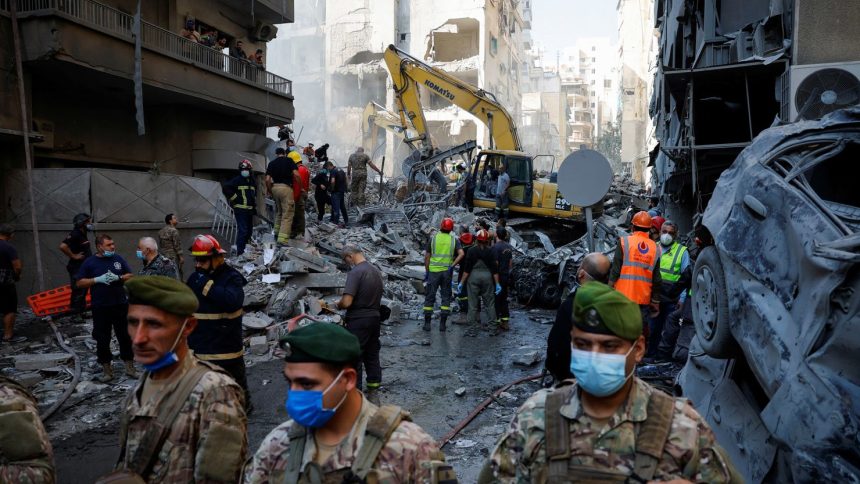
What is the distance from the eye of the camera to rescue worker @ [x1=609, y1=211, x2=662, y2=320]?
6438 millimetres

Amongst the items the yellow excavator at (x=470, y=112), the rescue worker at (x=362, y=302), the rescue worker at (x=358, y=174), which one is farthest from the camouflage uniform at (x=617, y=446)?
the rescue worker at (x=358, y=174)

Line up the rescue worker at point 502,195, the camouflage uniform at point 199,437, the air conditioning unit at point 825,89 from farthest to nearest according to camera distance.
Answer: the rescue worker at point 502,195 → the air conditioning unit at point 825,89 → the camouflage uniform at point 199,437

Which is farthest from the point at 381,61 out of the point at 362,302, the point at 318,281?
the point at 362,302

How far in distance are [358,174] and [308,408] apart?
1689cm

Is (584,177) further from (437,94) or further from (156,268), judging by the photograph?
(437,94)

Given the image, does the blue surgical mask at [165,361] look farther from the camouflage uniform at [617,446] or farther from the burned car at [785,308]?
the burned car at [785,308]

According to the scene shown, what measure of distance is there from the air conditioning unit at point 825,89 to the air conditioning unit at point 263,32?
15.0 meters

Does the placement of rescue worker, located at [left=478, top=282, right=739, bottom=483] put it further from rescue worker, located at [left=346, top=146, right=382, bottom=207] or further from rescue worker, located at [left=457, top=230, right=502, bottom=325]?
rescue worker, located at [left=346, top=146, right=382, bottom=207]

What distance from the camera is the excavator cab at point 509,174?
17078 mm

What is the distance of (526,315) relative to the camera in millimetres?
11766

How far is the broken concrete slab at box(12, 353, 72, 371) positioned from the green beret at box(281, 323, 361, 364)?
6.74m

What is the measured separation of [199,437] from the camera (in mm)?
2328

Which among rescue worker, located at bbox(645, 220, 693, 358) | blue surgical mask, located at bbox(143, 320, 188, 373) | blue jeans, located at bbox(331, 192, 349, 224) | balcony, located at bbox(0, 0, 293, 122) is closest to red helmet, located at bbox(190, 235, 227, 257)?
blue surgical mask, located at bbox(143, 320, 188, 373)

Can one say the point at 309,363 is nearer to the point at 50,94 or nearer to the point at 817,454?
the point at 817,454
